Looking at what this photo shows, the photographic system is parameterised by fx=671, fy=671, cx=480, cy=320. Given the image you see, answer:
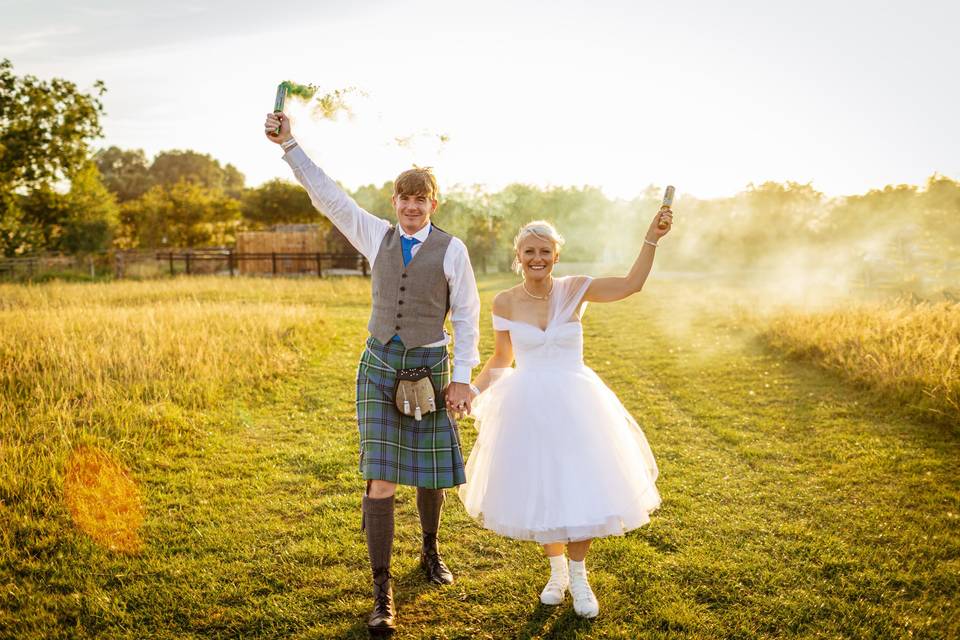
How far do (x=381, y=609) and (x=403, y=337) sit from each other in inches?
54.4

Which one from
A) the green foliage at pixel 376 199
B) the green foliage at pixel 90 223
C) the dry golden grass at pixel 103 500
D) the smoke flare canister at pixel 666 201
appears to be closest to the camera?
the smoke flare canister at pixel 666 201

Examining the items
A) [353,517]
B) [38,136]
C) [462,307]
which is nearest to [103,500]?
[353,517]

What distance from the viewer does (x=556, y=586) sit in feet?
12.0

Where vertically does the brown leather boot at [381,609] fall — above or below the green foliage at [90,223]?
below

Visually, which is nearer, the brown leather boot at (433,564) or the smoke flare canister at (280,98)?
the smoke flare canister at (280,98)

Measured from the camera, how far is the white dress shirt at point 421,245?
3.57m

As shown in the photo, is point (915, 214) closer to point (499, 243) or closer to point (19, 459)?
point (19, 459)

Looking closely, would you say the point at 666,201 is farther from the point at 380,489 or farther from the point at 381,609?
the point at 381,609

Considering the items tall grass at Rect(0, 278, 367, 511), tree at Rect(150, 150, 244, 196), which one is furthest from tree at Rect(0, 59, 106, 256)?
tree at Rect(150, 150, 244, 196)

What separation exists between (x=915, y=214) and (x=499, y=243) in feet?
103

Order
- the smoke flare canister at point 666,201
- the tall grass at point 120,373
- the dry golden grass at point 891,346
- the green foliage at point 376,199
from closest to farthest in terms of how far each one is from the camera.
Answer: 1. the smoke flare canister at point 666,201
2. the tall grass at point 120,373
3. the dry golden grass at point 891,346
4. the green foliage at point 376,199

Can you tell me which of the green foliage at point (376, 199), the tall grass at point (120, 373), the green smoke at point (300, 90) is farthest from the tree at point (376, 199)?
the green smoke at point (300, 90)

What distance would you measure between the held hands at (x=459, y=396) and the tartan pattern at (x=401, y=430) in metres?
0.06

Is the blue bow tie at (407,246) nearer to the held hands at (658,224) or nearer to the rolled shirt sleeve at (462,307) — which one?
the rolled shirt sleeve at (462,307)
